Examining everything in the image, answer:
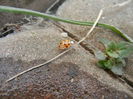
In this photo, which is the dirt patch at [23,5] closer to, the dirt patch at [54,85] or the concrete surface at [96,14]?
the concrete surface at [96,14]

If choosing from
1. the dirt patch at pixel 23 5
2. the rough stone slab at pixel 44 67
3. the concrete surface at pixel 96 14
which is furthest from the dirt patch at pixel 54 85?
the dirt patch at pixel 23 5

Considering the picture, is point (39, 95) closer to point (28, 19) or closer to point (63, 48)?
point (63, 48)

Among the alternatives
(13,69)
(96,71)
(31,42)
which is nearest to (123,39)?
(96,71)

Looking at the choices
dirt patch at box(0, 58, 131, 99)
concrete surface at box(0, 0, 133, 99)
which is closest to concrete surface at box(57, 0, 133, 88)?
concrete surface at box(0, 0, 133, 99)

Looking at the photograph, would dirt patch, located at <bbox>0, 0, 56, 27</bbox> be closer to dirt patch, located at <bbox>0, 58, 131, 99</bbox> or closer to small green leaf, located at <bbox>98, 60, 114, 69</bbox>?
dirt patch, located at <bbox>0, 58, 131, 99</bbox>

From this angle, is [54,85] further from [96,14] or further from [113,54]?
[96,14]

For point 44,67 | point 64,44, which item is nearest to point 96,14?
point 64,44
